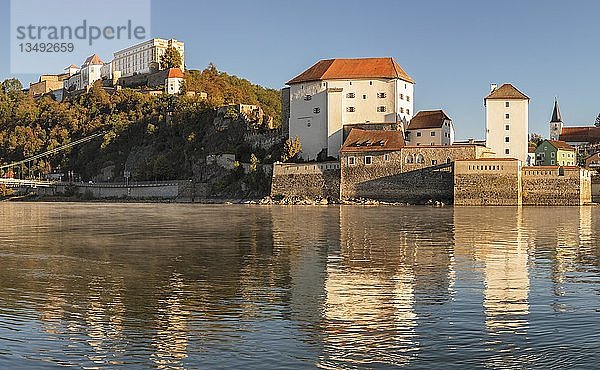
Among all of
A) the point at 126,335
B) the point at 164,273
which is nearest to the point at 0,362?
the point at 126,335

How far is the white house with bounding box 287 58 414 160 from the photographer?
193 ft

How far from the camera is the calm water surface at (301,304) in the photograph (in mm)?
8477

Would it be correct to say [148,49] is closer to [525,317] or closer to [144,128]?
[144,128]

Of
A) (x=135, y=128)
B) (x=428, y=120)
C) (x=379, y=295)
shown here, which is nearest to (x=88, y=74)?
(x=135, y=128)

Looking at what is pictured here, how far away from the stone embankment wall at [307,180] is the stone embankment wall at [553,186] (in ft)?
47.6

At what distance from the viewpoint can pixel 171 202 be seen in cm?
6569

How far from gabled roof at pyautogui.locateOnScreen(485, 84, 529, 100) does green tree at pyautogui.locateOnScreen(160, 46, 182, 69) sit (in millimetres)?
54927

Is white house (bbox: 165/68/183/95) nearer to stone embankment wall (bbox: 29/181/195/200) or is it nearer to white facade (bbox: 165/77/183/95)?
white facade (bbox: 165/77/183/95)

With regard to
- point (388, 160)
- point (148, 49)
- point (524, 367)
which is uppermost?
point (148, 49)

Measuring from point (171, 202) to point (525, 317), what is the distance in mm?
57326

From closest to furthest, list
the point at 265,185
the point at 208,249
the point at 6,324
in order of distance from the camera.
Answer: the point at 6,324
the point at 208,249
the point at 265,185

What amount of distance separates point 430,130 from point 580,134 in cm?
3739

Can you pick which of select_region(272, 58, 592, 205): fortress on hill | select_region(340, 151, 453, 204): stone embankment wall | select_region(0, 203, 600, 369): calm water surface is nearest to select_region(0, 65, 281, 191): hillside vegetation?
select_region(272, 58, 592, 205): fortress on hill

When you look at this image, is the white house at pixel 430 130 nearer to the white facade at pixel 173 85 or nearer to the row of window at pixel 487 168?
the row of window at pixel 487 168
